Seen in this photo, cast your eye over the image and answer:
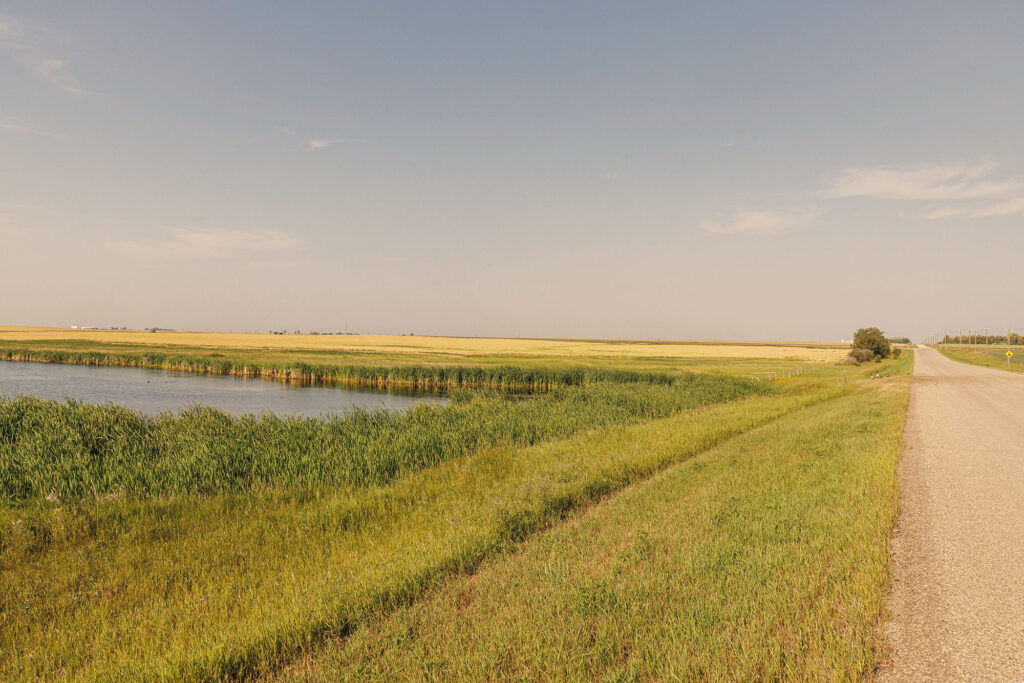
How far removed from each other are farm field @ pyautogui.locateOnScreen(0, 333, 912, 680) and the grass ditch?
39 millimetres

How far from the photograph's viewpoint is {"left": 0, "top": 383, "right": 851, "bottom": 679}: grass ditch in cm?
540

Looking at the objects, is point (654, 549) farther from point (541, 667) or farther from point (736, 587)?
point (541, 667)

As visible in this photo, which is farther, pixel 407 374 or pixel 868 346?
pixel 868 346

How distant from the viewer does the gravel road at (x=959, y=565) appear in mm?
4324

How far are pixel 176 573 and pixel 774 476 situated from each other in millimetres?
10888

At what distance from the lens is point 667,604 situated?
5414 mm

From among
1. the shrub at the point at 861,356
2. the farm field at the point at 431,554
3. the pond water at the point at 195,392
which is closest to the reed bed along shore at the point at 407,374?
the pond water at the point at 195,392

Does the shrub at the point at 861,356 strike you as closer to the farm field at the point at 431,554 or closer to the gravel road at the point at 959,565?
the farm field at the point at 431,554

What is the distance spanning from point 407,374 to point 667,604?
4897 cm

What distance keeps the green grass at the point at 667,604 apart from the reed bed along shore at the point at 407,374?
35179 mm

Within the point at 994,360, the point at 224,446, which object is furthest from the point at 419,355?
the point at 994,360

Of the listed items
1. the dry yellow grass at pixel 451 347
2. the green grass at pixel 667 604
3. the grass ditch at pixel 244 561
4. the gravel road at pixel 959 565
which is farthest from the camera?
the dry yellow grass at pixel 451 347

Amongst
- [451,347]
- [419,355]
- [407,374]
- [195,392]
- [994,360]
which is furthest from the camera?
[451,347]

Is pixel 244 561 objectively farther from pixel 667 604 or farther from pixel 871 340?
pixel 871 340
